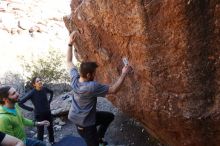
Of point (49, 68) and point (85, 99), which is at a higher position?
point (49, 68)

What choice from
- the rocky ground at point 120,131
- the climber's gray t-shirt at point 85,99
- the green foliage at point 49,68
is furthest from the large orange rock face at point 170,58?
the green foliage at point 49,68

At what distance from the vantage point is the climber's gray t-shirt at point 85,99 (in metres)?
4.74

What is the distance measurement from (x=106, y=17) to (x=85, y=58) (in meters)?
1.57

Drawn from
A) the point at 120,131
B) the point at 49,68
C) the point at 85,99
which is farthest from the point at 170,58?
the point at 49,68

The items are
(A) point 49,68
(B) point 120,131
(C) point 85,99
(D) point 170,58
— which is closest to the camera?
(D) point 170,58

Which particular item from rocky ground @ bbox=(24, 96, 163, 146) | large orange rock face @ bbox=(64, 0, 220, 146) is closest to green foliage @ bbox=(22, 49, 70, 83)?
rocky ground @ bbox=(24, 96, 163, 146)

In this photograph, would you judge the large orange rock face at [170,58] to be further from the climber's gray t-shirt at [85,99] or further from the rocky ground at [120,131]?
the rocky ground at [120,131]

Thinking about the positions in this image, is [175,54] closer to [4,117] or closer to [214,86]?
[214,86]

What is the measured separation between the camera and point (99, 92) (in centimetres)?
476

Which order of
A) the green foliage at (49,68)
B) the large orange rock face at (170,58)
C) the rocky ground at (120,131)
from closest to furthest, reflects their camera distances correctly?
the large orange rock face at (170,58)
the rocky ground at (120,131)
the green foliage at (49,68)

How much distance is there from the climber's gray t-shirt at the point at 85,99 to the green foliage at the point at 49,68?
208 inches

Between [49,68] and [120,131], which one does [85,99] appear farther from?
[49,68]

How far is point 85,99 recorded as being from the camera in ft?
16.1

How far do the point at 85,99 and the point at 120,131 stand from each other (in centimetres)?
284
